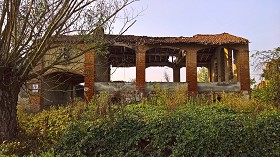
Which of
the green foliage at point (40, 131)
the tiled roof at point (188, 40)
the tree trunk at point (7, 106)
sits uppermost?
the tiled roof at point (188, 40)

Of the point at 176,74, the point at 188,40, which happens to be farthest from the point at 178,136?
the point at 176,74

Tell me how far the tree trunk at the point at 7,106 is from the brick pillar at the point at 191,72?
13.7 meters

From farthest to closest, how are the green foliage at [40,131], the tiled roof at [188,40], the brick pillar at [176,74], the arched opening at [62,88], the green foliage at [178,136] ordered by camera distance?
1. the brick pillar at [176,74]
2. the arched opening at [62,88]
3. the tiled roof at [188,40]
4. the green foliage at [40,131]
5. the green foliage at [178,136]

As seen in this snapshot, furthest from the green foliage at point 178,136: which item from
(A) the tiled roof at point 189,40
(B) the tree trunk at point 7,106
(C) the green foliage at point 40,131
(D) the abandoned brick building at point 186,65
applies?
(A) the tiled roof at point 189,40

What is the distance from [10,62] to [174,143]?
484 cm

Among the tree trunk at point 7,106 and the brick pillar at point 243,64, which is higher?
the brick pillar at point 243,64

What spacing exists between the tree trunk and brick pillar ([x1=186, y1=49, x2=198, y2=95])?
13.7m

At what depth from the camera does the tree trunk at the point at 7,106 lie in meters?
8.32

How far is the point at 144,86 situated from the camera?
2031cm

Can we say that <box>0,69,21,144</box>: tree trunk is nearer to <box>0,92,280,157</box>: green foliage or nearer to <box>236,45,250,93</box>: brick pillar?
Answer: <box>0,92,280,157</box>: green foliage

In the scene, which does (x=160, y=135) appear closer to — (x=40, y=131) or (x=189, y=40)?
(x=40, y=131)

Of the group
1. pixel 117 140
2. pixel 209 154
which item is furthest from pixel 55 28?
pixel 209 154

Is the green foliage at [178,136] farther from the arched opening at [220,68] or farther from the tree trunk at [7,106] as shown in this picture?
the arched opening at [220,68]

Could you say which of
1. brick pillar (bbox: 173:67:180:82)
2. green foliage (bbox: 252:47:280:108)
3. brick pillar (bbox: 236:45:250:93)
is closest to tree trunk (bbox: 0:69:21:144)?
green foliage (bbox: 252:47:280:108)
